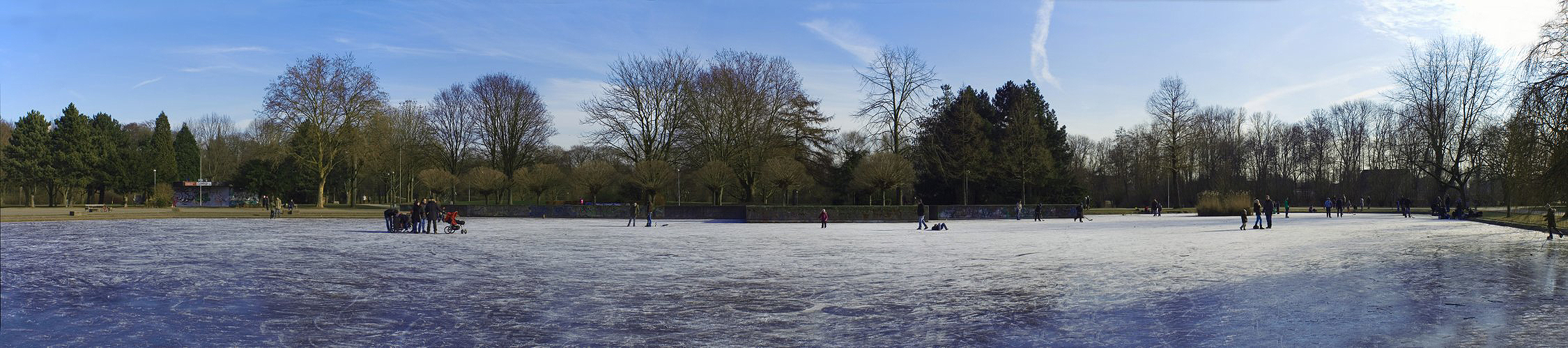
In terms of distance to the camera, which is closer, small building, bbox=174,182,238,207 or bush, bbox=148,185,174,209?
bush, bbox=148,185,174,209

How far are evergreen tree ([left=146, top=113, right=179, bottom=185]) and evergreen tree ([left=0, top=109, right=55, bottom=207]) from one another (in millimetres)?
10885

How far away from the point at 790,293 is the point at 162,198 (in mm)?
63908

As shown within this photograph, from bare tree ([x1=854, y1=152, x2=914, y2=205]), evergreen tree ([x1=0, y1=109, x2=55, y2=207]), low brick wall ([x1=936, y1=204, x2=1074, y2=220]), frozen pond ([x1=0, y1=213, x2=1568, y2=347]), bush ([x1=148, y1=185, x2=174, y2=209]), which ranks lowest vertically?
frozen pond ([x1=0, y1=213, x2=1568, y2=347])

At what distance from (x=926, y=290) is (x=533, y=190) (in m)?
44.3

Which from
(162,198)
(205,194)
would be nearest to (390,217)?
(162,198)

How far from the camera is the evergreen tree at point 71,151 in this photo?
62281mm

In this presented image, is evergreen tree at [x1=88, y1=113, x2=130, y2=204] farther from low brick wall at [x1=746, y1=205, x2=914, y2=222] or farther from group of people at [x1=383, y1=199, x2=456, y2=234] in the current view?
low brick wall at [x1=746, y1=205, x2=914, y2=222]

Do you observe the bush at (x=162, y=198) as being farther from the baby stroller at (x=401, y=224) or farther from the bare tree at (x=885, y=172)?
the bare tree at (x=885, y=172)

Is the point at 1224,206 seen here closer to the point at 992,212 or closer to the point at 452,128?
the point at 992,212

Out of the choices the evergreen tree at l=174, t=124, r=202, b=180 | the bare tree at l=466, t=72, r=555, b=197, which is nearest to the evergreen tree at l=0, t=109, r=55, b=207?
the evergreen tree at l=174, t=124, r=202, b=180

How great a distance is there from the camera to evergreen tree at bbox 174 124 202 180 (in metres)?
79.9

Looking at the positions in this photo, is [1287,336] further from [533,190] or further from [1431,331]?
[533,190]

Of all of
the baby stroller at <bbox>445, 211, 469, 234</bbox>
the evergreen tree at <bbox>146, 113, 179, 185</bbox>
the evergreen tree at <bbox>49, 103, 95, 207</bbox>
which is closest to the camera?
the baby stroller at <bbox>445, 211, 469, 234</bbox>

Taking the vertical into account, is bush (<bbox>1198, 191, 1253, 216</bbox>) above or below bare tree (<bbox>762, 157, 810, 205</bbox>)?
below
